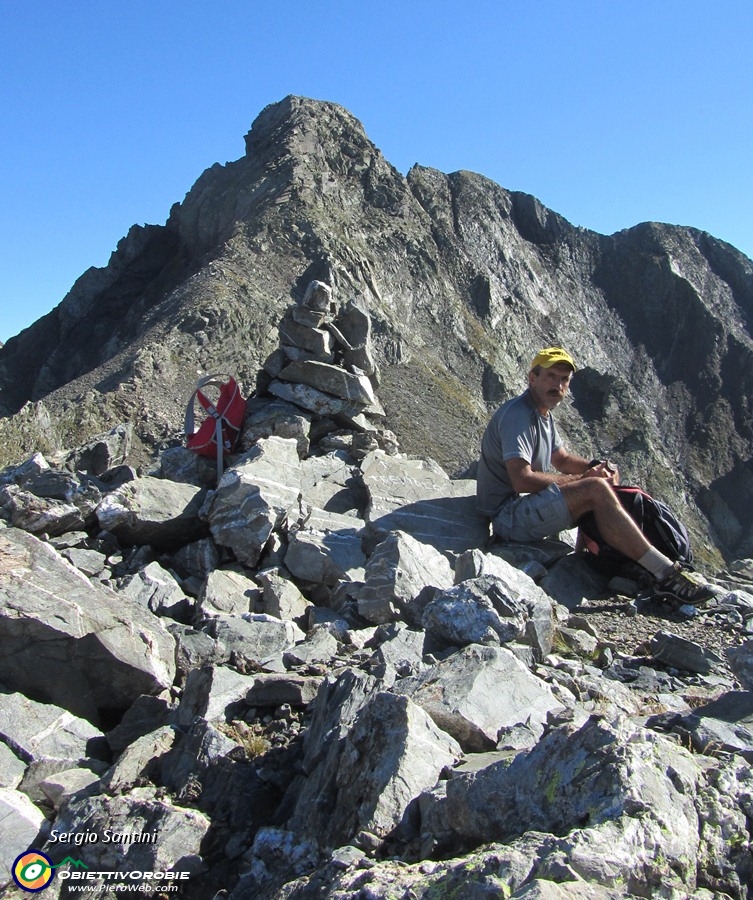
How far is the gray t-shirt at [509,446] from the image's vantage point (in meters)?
6.93

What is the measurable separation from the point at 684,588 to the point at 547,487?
1.31m

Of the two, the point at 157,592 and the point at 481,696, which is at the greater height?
the point at 481,696

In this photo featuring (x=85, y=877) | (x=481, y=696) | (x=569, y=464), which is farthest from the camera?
(x=569, y=464)

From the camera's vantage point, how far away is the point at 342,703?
363 centimetres

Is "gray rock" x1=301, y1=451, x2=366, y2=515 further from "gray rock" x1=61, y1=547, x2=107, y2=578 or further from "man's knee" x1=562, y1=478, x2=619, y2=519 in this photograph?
"man's knee" x1=562, y1=478, x2=619, y2=519

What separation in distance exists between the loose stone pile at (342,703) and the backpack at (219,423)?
3.99ft

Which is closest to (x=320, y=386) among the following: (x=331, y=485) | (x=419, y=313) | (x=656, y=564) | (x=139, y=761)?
(x=331, y=485)

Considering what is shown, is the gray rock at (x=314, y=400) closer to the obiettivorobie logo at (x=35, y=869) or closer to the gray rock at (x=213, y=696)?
the gray rock at (x=213, y=696)

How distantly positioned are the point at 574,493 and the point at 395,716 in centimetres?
379

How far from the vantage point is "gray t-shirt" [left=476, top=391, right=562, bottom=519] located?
6926 mm

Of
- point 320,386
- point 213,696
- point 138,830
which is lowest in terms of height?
point 138,830

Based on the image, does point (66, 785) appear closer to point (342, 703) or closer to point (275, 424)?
point (342, 703)

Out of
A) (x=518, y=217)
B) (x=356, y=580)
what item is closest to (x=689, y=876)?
(x=356, y=580)

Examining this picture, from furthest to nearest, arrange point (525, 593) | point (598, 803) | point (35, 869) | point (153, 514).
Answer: point (153, 514), point (525, 593), point (35, 869), point (598, 803)
